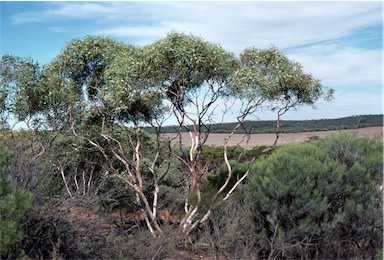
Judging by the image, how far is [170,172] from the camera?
15750 mm

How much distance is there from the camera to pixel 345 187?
31.1 ft

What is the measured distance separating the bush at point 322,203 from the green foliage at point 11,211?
410 centimetres

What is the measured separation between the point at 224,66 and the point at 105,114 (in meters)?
3.45

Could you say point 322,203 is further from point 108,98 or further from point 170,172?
point 170,172

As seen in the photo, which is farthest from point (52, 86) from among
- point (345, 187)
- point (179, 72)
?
point (345, 187)

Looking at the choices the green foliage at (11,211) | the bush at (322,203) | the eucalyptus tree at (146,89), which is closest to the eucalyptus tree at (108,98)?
the eucalyptus tree at (146,89)

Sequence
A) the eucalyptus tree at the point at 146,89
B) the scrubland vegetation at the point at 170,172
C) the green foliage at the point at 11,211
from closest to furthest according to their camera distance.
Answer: the green foliage at the point at 11,211 → the scrubland vegetation at the point at 170,172 → the eucalyptus tree at the point at 146,89

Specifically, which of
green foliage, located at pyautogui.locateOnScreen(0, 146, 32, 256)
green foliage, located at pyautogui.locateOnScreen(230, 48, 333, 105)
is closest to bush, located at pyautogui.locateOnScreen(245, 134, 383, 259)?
green foliage, located at pyautogui.locateOnScreen(230, 48, 333, 105)

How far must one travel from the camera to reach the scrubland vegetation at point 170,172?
8.38 m

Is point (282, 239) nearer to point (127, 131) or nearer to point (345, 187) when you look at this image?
point (345, 187)

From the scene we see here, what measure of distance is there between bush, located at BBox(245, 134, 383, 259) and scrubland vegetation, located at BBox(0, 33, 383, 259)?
2 centimetres

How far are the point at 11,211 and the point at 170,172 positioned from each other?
8.74 metres

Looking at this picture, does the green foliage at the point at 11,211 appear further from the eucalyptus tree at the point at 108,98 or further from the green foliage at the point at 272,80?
the green foliage at the point at 272,80

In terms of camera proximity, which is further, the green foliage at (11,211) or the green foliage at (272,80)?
the green foliage at (272,80)
